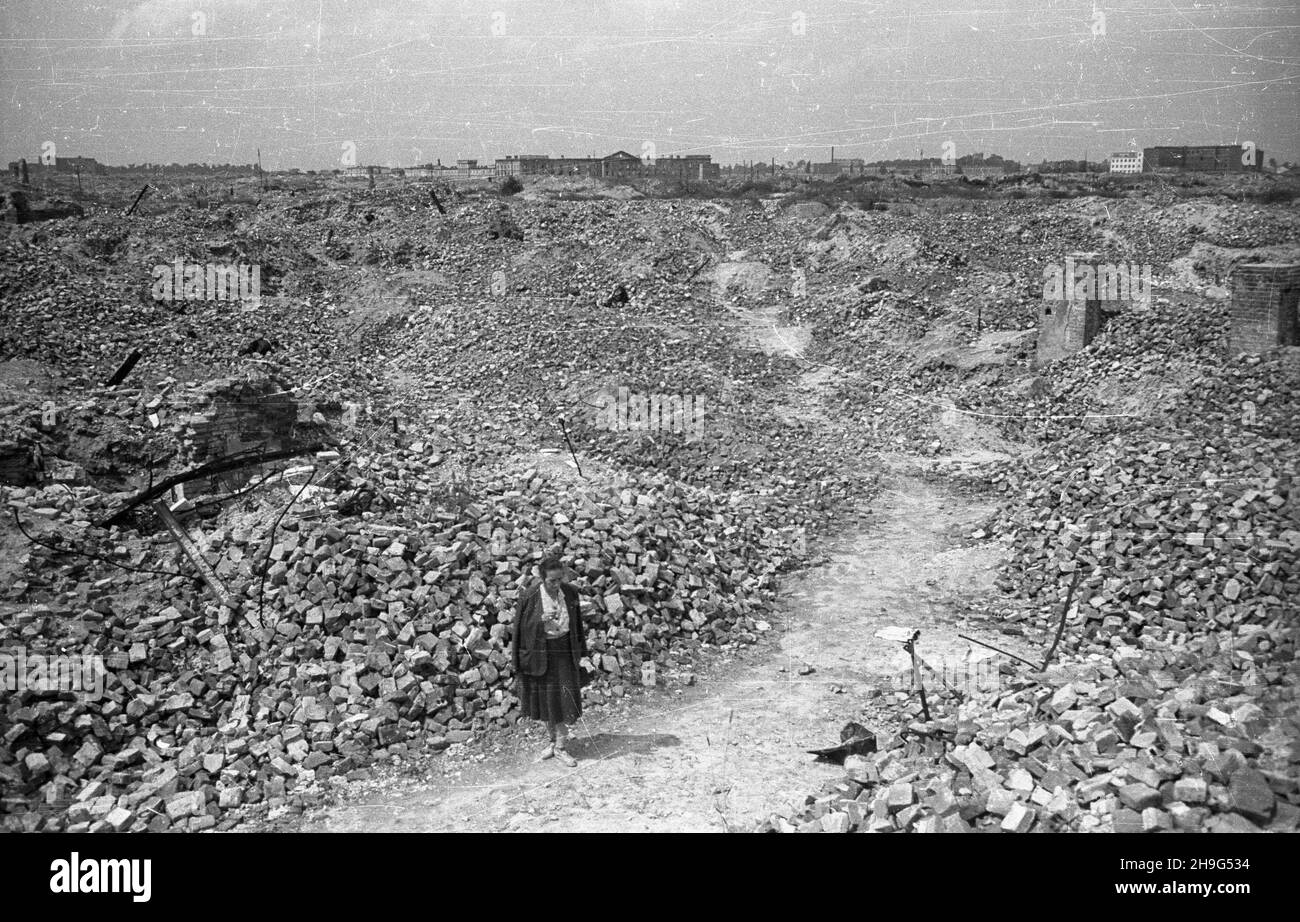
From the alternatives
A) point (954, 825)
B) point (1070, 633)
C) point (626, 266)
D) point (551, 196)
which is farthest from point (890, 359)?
point (551, 196)

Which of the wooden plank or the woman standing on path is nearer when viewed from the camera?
the woman standing on path

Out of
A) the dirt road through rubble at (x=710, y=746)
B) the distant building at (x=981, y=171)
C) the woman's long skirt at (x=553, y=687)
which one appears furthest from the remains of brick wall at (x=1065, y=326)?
the distant building at (x=981, y=171)

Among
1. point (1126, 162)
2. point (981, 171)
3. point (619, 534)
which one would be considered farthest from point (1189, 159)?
point (619, 534)

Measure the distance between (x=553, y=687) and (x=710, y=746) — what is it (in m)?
1.09

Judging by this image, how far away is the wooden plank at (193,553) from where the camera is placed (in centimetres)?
641

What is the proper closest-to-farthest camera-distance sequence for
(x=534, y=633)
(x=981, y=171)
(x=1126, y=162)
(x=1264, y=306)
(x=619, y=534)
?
(x=534, y=633)
(x=619, y=534)
(x=1264, y=306)
(x=1126, y=162)
(x=981, y=171)

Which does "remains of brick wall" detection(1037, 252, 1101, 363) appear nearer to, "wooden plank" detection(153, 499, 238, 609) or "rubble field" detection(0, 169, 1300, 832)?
"rubble field" detection(0, 169, 1300, 832)

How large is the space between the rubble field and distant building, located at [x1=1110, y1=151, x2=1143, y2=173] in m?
30.9

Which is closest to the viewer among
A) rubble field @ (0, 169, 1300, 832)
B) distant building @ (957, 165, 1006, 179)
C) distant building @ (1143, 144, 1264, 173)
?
rubble field @ (0, 169, 1300, 832)

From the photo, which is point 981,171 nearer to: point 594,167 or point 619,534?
point 594,167

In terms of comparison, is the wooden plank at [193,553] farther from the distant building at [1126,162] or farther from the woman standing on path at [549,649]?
the distant building at [1126,162]

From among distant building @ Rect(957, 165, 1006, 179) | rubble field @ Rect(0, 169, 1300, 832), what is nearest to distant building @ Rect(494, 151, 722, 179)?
distant building @ Rect(957, 165, 1006, 179)

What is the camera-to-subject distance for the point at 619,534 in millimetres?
7812

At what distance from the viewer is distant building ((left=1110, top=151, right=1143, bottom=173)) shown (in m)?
44.5
